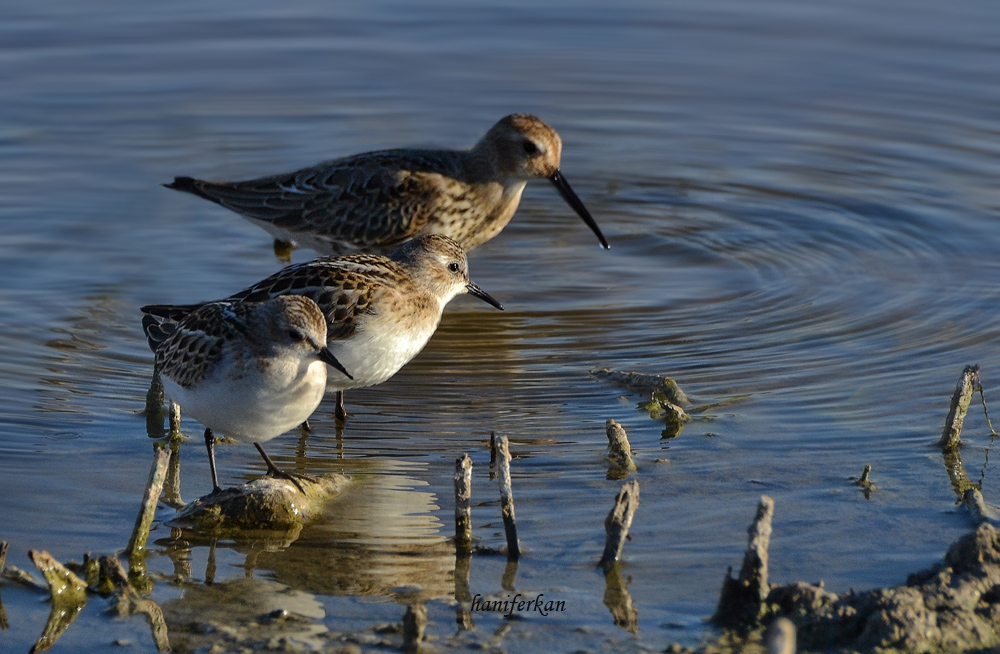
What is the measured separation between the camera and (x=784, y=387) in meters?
7.72

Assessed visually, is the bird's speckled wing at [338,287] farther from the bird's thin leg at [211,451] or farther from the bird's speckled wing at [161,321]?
the bird's thin leg at [211,451]

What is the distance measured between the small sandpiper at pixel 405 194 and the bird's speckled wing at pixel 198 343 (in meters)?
3.18

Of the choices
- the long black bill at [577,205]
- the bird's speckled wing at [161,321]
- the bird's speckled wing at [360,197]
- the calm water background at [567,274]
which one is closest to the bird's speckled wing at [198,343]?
the bird's speckled wing at [161,321]

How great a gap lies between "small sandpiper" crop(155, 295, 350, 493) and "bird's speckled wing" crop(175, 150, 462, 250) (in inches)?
138

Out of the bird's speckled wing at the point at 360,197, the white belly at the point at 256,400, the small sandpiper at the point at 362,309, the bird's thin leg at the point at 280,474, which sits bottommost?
the bird's thin leg at the point at 280,474

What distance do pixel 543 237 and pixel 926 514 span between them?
553 cm

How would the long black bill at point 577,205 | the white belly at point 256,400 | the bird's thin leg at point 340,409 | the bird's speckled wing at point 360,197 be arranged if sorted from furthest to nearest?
the long black bill at point 577,205
the bird's speckled wing at point 360,197
the bird's thin leg at point 340,409
the white belly at point 256,400

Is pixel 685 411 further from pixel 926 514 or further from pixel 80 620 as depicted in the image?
pixel 80 620

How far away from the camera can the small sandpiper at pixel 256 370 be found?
5957mm

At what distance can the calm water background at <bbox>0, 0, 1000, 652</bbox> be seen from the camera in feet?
19.0

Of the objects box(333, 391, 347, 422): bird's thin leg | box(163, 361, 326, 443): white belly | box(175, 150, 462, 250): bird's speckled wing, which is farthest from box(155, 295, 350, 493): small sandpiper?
box(175, 150, 462, 250): bird's speckled wing

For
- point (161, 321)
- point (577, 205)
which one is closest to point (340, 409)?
point (161, 321)

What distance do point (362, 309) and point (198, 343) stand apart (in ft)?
3.44

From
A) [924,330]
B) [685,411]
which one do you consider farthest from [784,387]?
[924,330]
